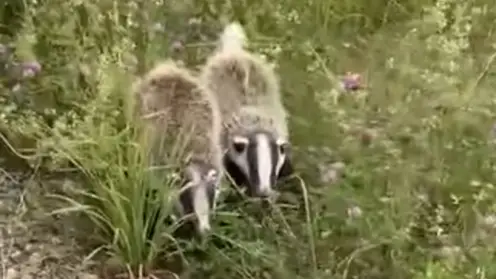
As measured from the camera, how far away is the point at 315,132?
396 cm

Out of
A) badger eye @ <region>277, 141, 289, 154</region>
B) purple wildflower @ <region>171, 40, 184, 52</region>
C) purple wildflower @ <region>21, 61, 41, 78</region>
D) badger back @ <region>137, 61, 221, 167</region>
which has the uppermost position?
purple wildflower @ <region>171, 40, 184, 52</region>

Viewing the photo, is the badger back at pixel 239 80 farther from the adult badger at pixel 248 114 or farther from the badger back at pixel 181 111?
the badger back at pixel 181 111

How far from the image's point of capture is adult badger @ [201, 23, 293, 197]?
148 inches

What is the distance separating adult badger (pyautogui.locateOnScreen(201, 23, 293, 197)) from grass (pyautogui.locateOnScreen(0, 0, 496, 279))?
8cm

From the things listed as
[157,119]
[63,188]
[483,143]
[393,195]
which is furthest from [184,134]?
[483,143]

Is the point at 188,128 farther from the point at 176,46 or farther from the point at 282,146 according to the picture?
the point at 176,46

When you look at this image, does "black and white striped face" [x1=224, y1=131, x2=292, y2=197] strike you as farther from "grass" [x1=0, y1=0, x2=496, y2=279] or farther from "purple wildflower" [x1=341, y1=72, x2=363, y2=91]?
"purple wildflower" [x1=341, y1=72, x2=363, y2=91]

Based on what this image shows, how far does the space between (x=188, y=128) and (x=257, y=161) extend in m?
0.21

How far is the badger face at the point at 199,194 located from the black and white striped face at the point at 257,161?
13 centimetres

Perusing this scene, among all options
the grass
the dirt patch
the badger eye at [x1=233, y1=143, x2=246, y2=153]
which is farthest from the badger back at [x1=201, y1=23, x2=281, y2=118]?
the dirt patch

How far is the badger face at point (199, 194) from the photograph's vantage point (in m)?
3.52

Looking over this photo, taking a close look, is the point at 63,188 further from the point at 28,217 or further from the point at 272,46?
the point at 272,46

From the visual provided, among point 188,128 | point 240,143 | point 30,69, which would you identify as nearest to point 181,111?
point 188,128


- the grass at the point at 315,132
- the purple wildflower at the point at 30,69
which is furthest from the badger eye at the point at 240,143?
the purple wildflower at the point at 30,69
